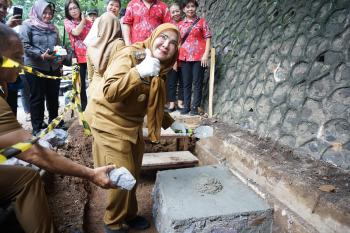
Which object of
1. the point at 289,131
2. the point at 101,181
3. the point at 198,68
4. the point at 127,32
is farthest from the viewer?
the point at 198,68

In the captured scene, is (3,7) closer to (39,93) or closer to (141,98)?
(39,93)

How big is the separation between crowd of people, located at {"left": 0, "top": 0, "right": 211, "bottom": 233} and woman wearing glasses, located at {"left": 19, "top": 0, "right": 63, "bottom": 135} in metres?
0.01

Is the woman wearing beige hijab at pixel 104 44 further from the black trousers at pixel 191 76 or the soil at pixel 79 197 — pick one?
the black trousers at pixel 191 76

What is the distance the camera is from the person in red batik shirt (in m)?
4.60

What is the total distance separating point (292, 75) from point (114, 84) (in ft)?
7.90

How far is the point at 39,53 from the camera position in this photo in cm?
391

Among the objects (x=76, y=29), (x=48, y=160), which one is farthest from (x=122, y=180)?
(x=76, y=29)

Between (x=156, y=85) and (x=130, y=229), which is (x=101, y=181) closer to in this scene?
(x=156, y=85)

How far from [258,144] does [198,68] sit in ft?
5.73

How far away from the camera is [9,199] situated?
1.77 m

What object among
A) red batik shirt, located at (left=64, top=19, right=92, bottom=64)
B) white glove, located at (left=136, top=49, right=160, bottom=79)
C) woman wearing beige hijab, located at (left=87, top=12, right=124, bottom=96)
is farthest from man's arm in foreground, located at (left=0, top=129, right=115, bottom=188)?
red batik shirt, located at (left=64, top=19, right=92, bottom=64)

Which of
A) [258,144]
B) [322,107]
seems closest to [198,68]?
[258,144]

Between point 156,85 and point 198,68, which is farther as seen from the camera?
point 198,68

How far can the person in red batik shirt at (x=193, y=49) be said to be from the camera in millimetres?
4602
